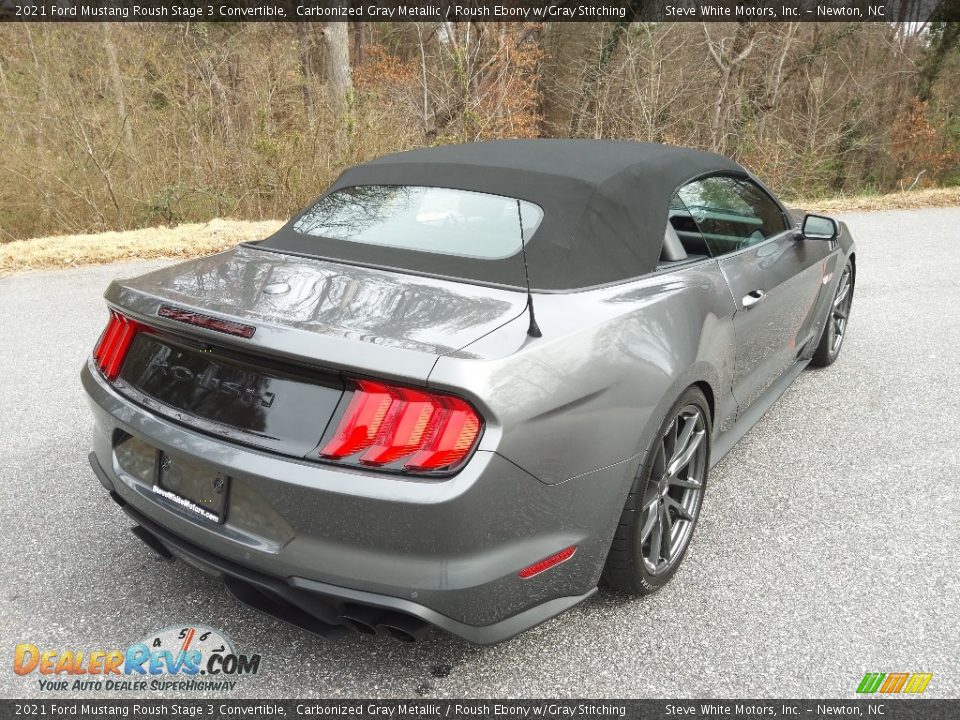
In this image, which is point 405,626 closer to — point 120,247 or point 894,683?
point 894,683

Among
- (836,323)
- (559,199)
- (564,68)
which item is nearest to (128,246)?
(559,199)

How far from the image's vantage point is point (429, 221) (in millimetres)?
2814

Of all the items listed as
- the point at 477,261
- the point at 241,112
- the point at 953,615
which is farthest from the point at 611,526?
the point at 241,112

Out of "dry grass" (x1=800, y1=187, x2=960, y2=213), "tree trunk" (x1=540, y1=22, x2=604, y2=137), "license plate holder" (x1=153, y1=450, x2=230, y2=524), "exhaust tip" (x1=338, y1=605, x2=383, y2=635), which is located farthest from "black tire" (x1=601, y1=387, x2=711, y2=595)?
"tree trunk" (x1=540, y1=22, x2=604, y2=137)

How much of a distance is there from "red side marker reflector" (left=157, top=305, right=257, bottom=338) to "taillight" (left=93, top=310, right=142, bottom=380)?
26cm

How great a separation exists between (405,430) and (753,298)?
6.36ft

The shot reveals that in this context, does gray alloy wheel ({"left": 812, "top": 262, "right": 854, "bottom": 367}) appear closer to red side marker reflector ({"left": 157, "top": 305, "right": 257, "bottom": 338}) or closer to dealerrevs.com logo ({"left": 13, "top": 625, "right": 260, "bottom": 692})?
red side marker reflector ({"left": 157, "top": 305, "right": 257, "bottom": 338})

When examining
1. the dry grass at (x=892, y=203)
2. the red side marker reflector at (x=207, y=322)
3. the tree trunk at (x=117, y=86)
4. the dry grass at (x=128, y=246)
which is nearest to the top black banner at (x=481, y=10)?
the tree trunk at (x=117, y=86)

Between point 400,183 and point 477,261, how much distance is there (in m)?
0.80

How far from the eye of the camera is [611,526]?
2.19 meters

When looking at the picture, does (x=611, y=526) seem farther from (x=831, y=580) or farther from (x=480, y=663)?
(x=831, y=580)

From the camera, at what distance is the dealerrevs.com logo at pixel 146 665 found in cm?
215

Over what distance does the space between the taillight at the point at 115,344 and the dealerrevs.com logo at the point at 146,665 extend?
0.87m

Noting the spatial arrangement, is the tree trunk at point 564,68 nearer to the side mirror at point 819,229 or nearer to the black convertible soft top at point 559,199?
the side mirror at point 819,229
